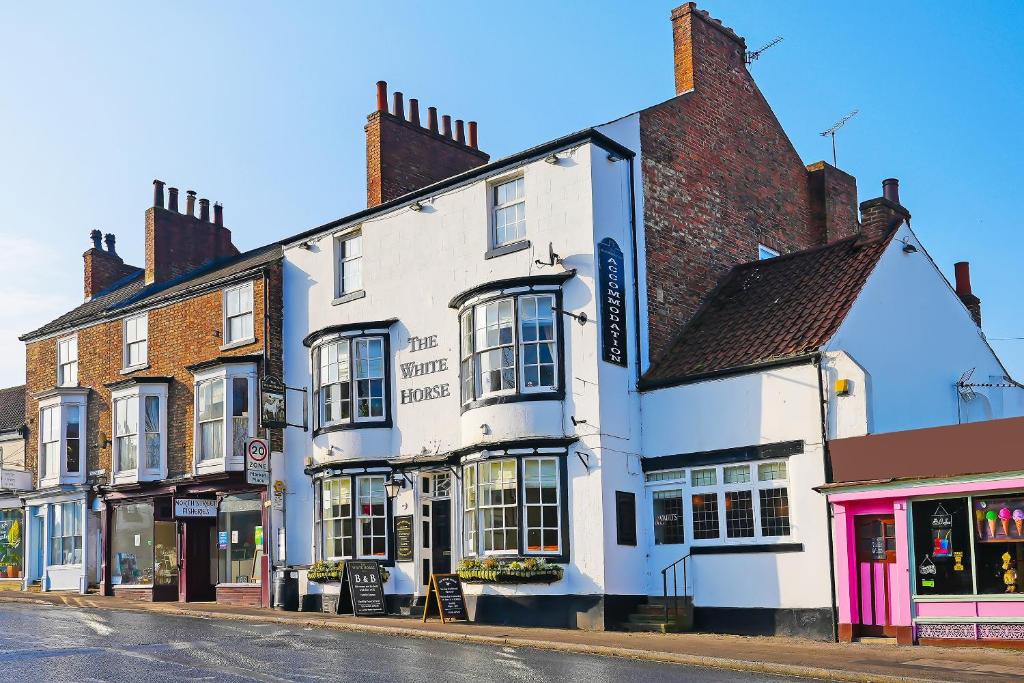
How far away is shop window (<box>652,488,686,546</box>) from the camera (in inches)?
860

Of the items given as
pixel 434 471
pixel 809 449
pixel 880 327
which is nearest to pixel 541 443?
pixel 434 471

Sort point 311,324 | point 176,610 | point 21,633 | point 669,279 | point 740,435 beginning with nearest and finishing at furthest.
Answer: point 21,633 < point 740,435 < point 669,279 < point 176,610 < point 311,324

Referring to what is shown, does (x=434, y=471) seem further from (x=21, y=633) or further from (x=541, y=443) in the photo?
(x=21, y=633)

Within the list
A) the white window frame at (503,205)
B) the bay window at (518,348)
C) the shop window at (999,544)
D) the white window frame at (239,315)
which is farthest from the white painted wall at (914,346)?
the white window frame at (239,315)

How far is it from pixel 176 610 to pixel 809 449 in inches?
570

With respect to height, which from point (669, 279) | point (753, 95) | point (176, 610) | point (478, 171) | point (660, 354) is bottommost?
point (176, 610)

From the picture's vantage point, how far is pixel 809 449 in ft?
64.6

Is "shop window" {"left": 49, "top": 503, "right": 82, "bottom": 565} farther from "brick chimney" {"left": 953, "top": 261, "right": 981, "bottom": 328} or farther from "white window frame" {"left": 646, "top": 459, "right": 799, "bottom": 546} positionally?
"brick chimney" {"left": 953, "top": 261, "right": 981, "bottom": 328}

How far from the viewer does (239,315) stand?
29.3 metres

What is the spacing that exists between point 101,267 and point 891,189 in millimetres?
25212

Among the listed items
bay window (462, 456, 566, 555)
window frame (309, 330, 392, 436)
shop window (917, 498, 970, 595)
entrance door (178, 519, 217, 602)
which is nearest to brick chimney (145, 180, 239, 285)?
entrance door (178, 519, 217, 602)

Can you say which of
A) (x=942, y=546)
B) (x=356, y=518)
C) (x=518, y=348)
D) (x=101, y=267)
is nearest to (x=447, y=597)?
(x=356, y=518)

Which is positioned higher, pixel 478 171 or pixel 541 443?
pixel 478 171

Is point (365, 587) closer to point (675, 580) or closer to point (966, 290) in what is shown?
point (675, 580)
